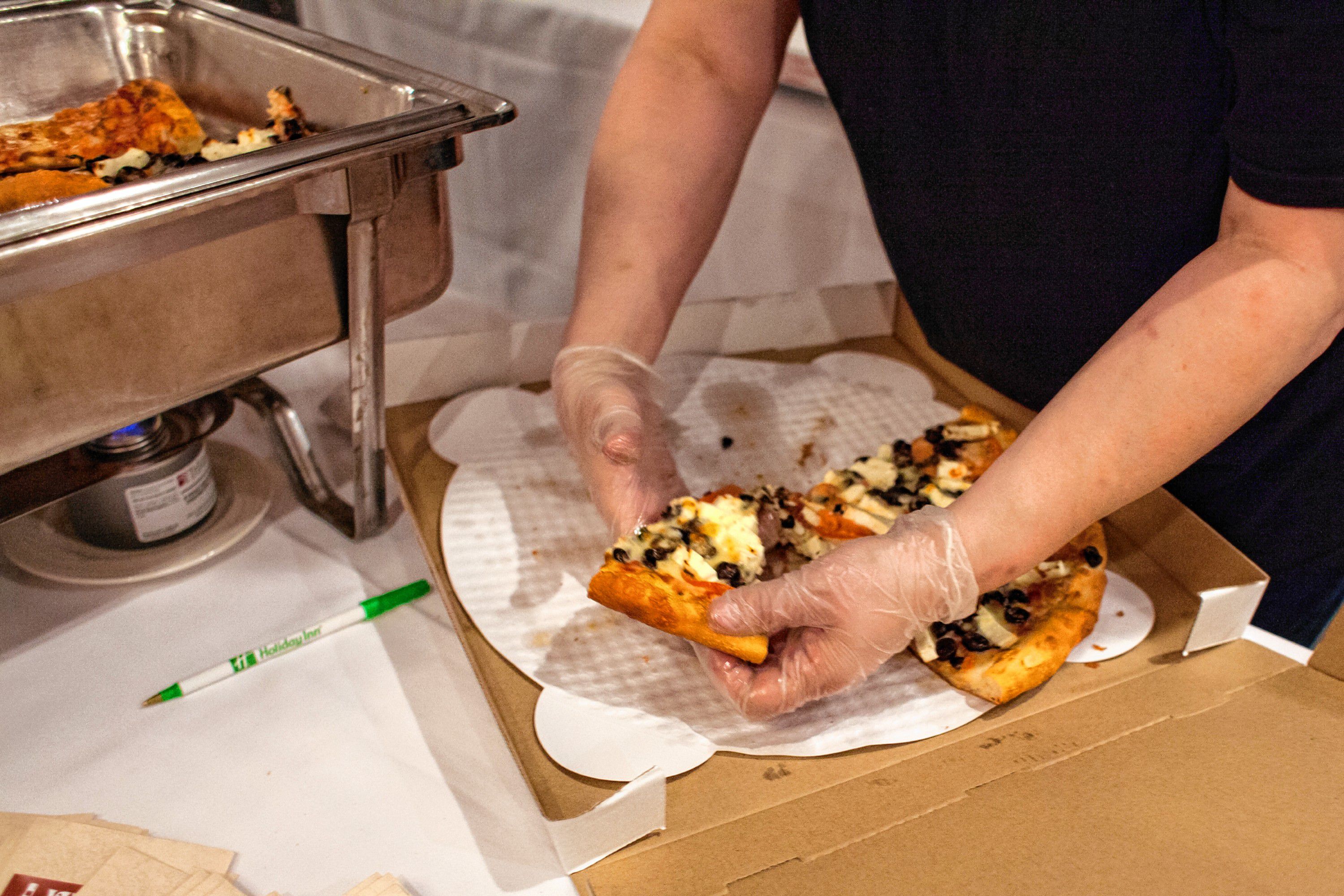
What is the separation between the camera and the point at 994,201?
84 cm

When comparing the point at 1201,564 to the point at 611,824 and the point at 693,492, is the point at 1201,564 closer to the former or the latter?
the point at 693,492

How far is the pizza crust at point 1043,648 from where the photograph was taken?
74 cm

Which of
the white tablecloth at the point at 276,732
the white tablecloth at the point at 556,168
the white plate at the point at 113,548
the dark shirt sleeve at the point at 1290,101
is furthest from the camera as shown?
the white tablecloth at the point at 556,168

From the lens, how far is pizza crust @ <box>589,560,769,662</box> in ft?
2.33

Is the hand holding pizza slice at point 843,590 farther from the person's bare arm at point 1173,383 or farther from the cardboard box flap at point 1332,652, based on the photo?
the cardboard box flap at point 1332,652

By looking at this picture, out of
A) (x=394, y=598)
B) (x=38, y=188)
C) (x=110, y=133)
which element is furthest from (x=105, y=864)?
(x=110, y=133)

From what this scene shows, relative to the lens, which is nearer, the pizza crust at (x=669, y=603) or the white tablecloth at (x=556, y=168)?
the pizza crust at (x=669, y=603)

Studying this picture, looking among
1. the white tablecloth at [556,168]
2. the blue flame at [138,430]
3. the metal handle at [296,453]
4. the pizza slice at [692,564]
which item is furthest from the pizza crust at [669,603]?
the white tablecloth at [556,168]

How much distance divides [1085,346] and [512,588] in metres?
0.59

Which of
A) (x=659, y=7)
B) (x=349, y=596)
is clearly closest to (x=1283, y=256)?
(x=659, y=7)

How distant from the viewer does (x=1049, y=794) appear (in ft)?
2.18

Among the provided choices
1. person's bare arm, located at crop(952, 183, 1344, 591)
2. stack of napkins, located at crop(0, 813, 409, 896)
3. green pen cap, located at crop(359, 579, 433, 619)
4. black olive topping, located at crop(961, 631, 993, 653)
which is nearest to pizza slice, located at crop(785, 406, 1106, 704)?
black olive topping, located at crop(961, 631, 993, 653)

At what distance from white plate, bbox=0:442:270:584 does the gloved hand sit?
354 millimetres

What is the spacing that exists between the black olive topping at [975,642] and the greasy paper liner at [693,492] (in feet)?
0.13
